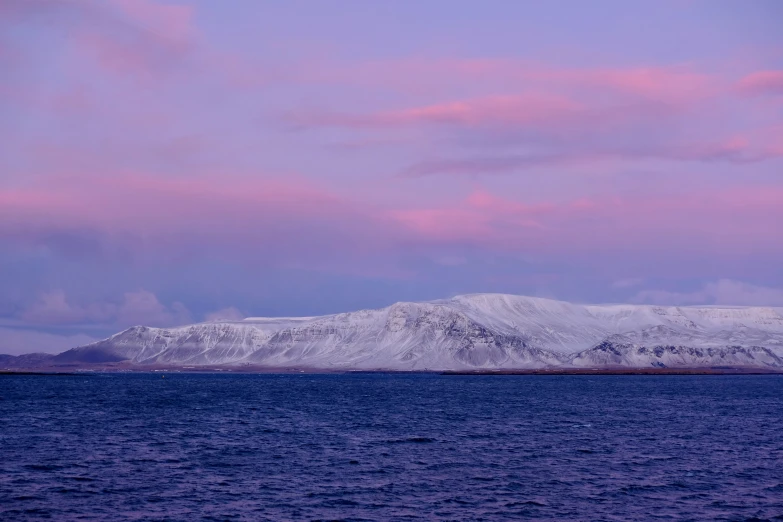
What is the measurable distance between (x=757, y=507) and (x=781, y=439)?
32755 millimetres

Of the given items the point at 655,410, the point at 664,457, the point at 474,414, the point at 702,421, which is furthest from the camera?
the point at 655,410

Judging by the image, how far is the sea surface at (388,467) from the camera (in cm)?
4347

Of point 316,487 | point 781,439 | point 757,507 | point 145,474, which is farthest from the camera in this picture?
point 781,439

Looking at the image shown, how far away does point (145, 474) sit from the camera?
→ 172 feet

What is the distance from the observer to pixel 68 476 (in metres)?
51.8

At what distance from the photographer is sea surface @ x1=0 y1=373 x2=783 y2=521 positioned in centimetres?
4347

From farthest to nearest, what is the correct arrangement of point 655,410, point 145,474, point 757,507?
point 655,410 < point 145,474 < point 757,507

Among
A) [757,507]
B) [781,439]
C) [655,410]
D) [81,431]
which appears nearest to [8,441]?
[81,431]

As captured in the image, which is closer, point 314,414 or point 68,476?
point 68,476

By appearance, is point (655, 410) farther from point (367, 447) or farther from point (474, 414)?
point (367, 447)

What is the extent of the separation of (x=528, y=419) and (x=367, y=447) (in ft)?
103

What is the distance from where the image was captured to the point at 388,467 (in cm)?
5644

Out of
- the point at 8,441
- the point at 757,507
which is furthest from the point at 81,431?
the point at 757,507

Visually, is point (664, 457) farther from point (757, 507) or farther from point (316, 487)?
point (316, 487)
